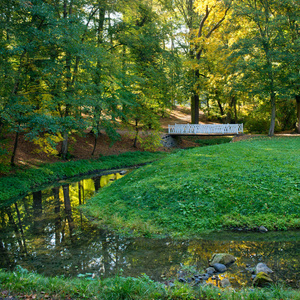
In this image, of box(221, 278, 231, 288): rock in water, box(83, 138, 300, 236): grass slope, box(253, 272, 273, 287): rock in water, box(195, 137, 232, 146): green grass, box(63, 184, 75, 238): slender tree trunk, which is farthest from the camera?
box(195, 137, 232, 146): green grass

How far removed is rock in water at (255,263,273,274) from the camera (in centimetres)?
500

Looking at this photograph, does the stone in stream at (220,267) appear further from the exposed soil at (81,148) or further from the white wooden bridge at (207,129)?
the white wooden bridge at (207,129)

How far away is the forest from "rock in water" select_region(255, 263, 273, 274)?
9.46 metres

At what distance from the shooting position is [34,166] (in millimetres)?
14906

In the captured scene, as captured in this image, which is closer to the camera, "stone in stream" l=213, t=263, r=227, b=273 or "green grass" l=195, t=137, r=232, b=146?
"stone in stream" l=213, t=263, r=227, b=273

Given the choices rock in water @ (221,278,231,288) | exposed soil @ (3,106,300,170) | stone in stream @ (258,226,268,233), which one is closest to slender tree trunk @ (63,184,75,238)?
exposed soil @ (3,106,300,170)

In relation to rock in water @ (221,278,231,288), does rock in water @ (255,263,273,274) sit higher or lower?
higher

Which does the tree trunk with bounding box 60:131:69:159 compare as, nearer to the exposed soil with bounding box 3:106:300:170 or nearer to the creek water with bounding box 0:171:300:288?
the exposed soil with bounding box 3:106:300:170

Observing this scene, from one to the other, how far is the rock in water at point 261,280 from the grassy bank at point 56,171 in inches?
391

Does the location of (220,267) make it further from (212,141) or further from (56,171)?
(212,141)

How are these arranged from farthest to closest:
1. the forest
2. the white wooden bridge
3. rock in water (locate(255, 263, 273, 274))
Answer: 1. the white wooden bridge
2. the forest
3. rock in water (locate(255, 263, 273, 274))

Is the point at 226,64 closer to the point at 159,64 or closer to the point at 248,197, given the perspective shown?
the point at 159,64

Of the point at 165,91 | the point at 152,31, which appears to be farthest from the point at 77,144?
the point at 152,31

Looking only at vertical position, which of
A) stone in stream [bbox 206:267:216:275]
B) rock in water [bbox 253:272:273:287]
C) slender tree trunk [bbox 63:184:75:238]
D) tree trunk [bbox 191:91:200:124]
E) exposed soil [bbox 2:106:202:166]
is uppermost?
tree trunk [bbox 191:91:200:124]
